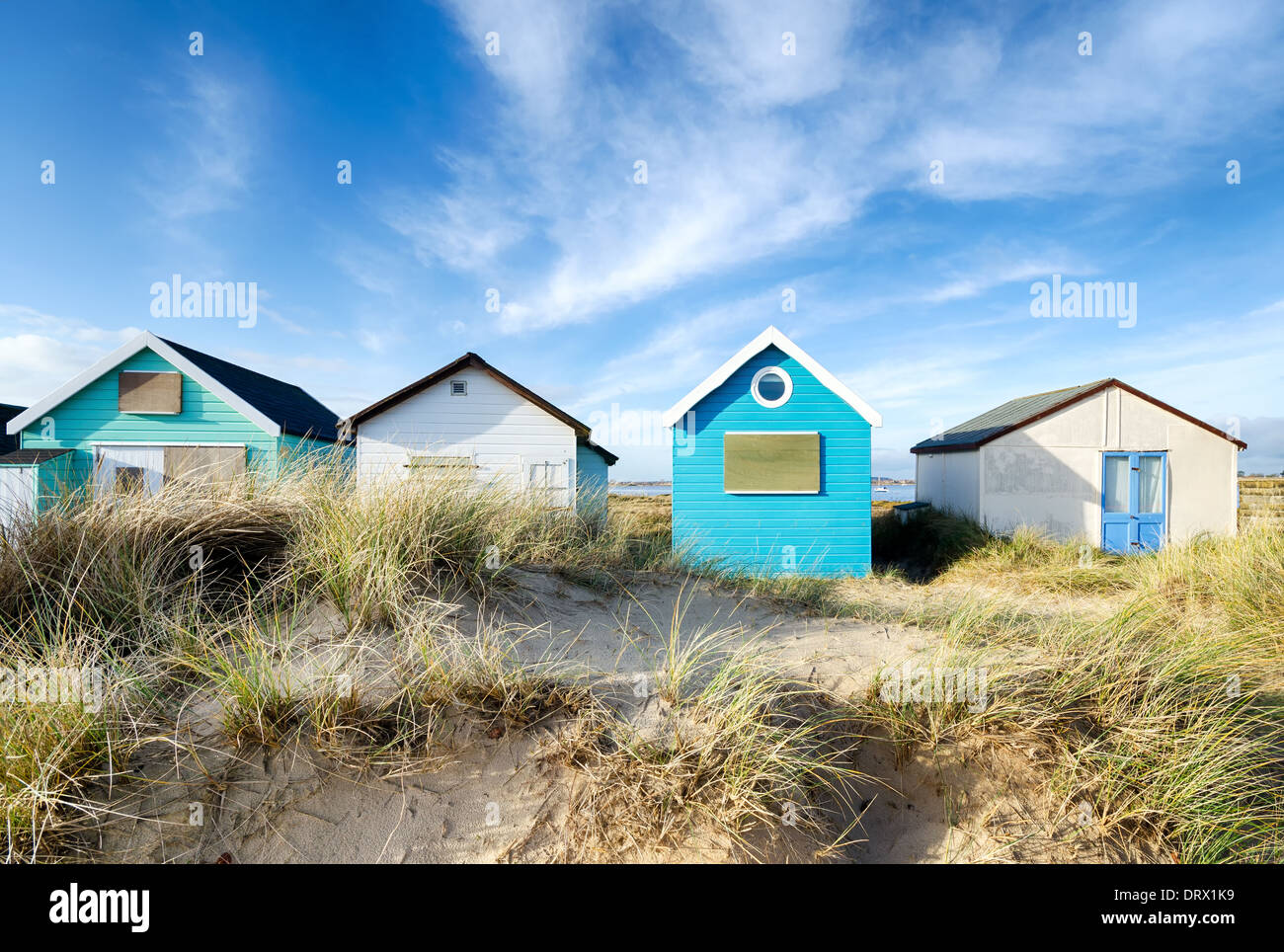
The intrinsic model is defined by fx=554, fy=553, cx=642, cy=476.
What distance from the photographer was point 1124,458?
48.1ft

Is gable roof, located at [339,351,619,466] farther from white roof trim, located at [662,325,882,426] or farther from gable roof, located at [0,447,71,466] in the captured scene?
gable roof, located at [0,447,71,466]

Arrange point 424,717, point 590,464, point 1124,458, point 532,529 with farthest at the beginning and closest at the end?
point 590,464 < point 1124,458 < point 532,529 < point 424,717

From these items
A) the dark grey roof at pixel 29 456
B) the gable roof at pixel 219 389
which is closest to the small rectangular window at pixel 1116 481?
the gable roof at pixel 219 389

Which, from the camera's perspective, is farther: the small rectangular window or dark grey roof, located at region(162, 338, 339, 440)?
dark grey roof, located at region(162, 338, 339, 440)

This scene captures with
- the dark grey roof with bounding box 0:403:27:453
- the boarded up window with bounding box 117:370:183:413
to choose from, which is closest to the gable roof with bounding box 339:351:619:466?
the boarded up window with bounding box 117:370:183:413

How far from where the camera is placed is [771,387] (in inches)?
479

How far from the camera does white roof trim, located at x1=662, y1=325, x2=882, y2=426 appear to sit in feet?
38.9

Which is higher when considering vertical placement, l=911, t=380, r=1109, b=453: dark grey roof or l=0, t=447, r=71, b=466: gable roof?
l=911, t=380, r=1109, b=453: dark grey roof

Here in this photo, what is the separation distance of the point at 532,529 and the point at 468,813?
3964 millimetres

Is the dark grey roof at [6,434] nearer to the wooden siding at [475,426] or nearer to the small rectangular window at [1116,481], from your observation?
the wooden siding at [475,426]

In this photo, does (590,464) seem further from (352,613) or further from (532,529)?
(352,613)

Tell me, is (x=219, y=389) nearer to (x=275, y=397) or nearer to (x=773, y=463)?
(x=275, y=397)

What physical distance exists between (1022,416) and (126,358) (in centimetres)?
2416
